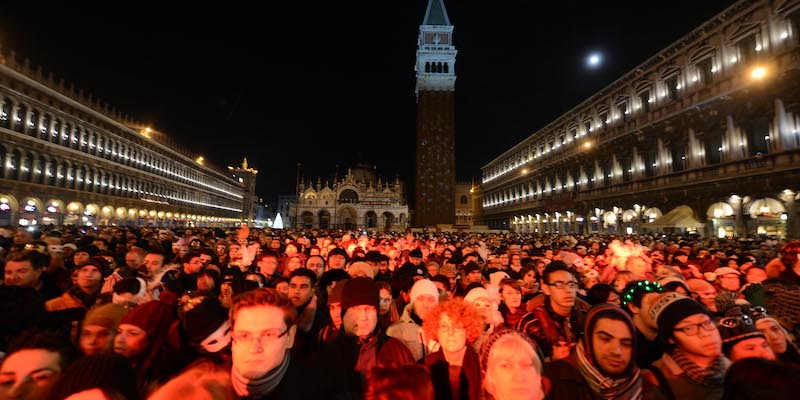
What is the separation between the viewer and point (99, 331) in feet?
8.76

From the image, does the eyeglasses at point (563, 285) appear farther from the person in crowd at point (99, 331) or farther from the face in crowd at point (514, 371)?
the person in crowd at point (99, 331)

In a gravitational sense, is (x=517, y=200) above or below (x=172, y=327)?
above

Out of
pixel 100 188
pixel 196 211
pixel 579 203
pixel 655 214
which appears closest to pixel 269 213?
pixel 196 211

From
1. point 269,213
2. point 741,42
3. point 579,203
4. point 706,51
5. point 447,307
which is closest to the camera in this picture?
point 447,307

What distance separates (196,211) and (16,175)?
38692 mm

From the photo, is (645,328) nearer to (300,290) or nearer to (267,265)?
(300,290)

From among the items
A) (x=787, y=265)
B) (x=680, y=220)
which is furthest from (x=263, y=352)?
(x=680, y=220)

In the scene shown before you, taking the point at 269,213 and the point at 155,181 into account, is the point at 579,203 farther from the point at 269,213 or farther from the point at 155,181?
the point at 269,213

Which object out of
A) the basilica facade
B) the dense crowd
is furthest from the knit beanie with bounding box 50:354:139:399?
the basilica facade

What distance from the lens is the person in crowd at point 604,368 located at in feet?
7.42

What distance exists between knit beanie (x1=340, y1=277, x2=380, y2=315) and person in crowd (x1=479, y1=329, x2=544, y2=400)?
1139 millimetres

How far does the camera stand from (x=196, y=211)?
6738 centimetres

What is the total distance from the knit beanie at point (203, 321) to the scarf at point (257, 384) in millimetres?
645

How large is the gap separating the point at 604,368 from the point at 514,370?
2.45 feet
